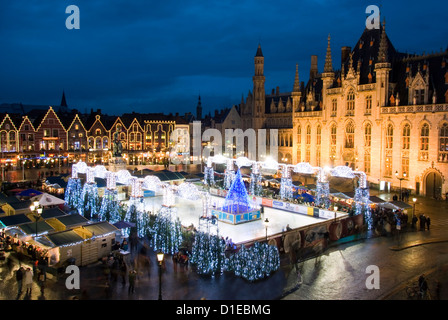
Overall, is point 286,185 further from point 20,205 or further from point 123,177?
point 20,205

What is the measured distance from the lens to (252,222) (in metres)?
30.8

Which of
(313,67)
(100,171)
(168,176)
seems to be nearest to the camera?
(100,171)

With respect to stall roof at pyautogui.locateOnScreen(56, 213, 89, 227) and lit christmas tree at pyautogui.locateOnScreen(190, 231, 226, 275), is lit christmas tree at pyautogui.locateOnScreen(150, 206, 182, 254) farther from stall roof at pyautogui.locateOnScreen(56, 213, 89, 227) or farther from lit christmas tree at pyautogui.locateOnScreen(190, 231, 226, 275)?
stall roof at pyautogui.locateOnScreen(56, 213, 89, 227)

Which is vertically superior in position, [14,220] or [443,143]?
[443,143]

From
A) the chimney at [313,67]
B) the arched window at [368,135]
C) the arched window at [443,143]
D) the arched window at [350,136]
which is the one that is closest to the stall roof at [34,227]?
the arched window at [443,143]

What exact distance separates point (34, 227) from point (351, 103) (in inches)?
1579

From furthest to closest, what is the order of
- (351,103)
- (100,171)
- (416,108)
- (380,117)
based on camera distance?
(351,103) < (380,117) < (416,108) < (100,171)

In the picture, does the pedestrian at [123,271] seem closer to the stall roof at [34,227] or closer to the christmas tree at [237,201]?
the stall roof at [34,227]

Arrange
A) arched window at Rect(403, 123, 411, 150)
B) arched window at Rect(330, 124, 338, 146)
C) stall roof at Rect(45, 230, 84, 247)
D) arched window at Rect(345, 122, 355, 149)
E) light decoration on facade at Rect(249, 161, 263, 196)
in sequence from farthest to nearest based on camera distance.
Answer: arched window at Rect(330, 124, 338, 146) → arched window at Rect(345, 122, 355, 149) → arched window at Rect(403, 123, 411, 150) → light decoration on facade at Rect(249, 161, 263, 196) → stall roof at Rect(45, 230, 84, 247)

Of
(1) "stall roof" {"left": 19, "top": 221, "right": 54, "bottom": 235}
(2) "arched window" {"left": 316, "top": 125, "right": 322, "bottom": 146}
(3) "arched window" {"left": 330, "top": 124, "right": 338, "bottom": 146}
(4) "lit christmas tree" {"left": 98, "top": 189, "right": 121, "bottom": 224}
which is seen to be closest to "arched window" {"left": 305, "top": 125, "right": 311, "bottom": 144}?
(2) "arched window" {"left": 316, "top": 125, "right": 322, "bottom": 146}

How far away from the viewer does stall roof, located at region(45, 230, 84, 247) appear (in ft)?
67.2

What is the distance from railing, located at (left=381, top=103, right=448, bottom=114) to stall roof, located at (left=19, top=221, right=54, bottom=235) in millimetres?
37343

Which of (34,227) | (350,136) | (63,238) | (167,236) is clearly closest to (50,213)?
(34,227)

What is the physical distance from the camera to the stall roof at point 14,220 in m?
24.7
